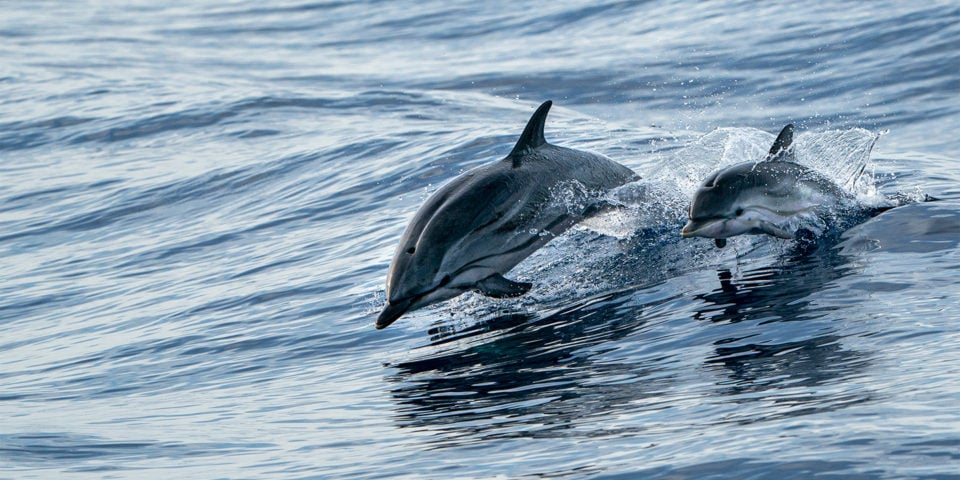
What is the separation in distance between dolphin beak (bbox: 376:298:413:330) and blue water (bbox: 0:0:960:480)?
27 centimetres

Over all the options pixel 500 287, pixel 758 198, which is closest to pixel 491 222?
pixel 500 287

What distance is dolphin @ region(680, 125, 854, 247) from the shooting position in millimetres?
7617

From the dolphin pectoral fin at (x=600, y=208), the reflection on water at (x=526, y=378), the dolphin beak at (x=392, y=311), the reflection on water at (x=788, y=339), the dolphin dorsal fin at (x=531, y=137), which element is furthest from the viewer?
the dolphin pectoral fin at (x=600, y=208)

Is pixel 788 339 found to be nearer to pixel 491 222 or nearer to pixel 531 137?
pixel 491 222

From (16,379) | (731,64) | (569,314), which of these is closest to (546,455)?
(569,314)

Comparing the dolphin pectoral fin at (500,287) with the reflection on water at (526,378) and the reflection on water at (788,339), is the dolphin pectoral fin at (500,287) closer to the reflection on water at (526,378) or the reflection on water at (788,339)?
the reflection on water at (526,378)

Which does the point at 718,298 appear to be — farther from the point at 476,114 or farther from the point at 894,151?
the point at 476,114

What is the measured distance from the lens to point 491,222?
7.62 metres

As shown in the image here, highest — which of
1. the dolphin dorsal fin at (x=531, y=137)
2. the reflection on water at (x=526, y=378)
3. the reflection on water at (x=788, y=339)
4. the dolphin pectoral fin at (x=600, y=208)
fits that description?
the dolphin dorsal fin at (x=531, y=137)

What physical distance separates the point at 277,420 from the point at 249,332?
234 centimetres

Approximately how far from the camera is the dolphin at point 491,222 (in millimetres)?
7305

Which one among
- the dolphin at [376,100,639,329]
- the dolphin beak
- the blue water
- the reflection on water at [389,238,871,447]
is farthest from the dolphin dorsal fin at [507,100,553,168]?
the dolphin beak

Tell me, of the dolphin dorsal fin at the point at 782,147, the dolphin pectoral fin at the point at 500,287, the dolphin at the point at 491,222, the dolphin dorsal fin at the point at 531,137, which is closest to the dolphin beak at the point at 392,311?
the dolphin at the point at 491,222

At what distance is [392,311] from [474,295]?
1206mm
